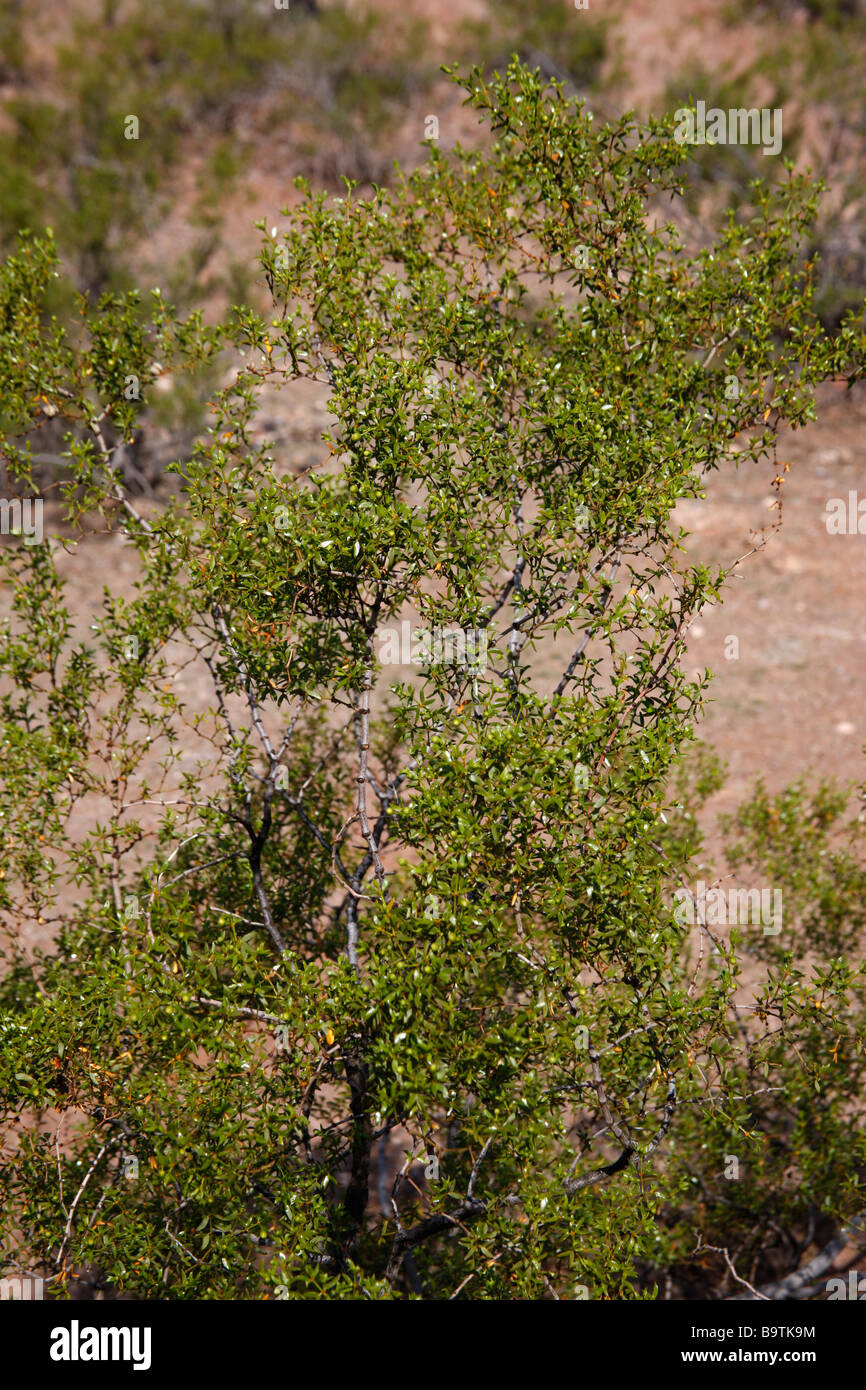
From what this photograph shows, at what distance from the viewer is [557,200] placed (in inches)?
256

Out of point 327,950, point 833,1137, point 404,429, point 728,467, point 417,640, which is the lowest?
point 833,1137

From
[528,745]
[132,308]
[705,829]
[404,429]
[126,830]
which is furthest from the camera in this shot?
[705,829]

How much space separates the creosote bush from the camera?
487 cm

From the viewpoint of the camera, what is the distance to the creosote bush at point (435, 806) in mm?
4867

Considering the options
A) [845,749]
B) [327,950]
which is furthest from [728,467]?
[327,950]

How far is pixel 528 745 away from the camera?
485cm

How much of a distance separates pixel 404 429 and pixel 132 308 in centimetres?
239

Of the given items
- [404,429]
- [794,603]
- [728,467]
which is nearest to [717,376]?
[404,429]

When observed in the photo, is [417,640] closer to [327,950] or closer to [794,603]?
[327,950]

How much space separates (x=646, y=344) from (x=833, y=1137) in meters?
5.24

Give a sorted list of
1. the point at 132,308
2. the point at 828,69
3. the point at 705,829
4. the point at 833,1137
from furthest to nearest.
Answer: the point at 828,69 < the point at 705,829 < the point at 833,1137 < the point at 132,308

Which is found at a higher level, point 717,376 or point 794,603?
point 794,603

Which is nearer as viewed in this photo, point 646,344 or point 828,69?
point 646,344

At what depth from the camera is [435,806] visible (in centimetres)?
470
